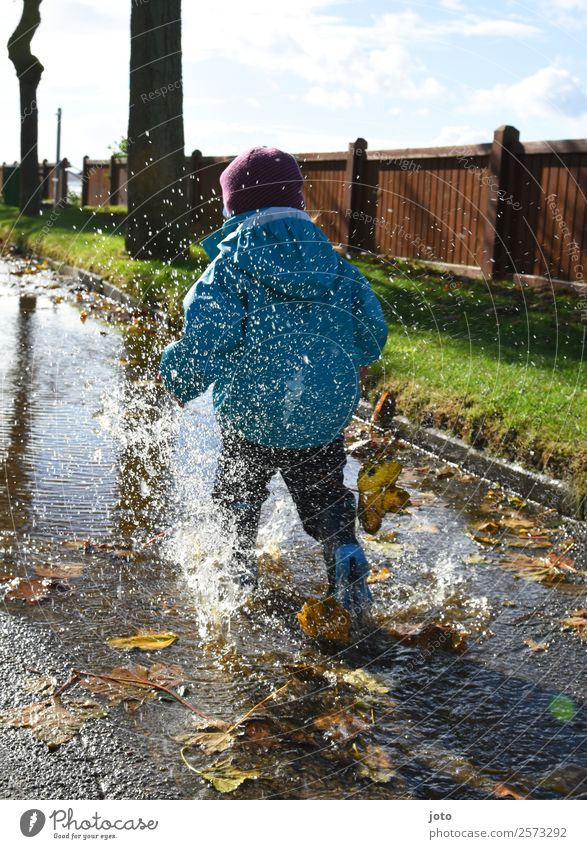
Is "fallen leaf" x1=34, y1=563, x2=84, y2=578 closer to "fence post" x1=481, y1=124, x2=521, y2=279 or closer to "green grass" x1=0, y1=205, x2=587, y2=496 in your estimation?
"green grass" x1=0, y1=205, x2=587, y2=496

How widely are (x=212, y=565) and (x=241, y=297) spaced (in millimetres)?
1051

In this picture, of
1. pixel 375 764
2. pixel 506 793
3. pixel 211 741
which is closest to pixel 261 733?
pixel 211 741

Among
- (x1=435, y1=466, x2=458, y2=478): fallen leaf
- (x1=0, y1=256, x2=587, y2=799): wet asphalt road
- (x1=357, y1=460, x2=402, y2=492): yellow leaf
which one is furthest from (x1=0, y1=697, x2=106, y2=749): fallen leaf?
(x1=435, y1=466, x2=458, y2=478): fallen leaf

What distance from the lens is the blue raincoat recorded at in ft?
10.1

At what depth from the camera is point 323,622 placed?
320 cm

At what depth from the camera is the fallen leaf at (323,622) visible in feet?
10.5

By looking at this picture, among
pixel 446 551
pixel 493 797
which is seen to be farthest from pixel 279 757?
pixel 446 551

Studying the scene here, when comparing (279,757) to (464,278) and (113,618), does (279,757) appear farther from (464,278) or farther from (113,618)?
(464,278)

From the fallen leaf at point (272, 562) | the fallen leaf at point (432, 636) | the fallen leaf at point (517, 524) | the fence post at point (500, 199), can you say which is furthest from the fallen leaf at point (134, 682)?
the fence post at point (500, 199)

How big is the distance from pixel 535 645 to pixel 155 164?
293 inches

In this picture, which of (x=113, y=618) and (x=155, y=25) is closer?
(x=113, y=618)

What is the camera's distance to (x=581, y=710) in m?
2.82

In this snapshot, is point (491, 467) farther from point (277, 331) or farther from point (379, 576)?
point (277, 331)

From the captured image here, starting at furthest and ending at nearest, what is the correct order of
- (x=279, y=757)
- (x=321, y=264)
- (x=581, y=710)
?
(x=321, y=264) < (x=581, y=710) < (x=279, y=757)
